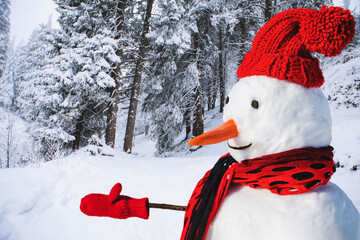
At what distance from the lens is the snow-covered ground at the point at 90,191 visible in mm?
2365

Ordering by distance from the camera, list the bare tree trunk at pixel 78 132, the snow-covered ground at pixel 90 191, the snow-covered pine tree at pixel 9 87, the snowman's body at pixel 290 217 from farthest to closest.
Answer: the snow-covered pine tree at pixel 9 87, the bare tree trunk at pixel 78 132, the snow-covered ground at pixel 90 191, the snowman's body at pixel 290 217

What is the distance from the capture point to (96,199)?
1.04 meters

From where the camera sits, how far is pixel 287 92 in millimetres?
878

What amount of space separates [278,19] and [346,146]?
4.28 meters

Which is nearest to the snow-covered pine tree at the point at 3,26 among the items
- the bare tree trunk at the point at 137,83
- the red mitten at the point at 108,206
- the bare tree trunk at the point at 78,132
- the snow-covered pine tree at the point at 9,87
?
the snow-covered pine tree at the point at 9,87

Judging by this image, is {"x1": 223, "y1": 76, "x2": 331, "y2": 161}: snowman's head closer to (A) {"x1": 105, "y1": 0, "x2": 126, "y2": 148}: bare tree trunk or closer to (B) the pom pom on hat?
(B) the pom pom on hat

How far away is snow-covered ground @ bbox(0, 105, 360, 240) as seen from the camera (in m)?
2.37

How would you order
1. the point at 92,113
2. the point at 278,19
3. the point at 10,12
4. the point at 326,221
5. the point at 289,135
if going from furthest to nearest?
the point at 10,12 → the point at 92,113 → the point at 278,19 → the point at 289,135 → the point at 326,221

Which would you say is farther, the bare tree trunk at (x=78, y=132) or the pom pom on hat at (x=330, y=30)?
the bare tree trunk at (x=78, y=132)

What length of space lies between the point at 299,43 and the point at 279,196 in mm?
737

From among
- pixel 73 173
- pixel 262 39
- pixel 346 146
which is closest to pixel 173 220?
pixel 262 39

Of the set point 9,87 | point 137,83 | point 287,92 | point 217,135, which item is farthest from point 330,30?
point 9,87

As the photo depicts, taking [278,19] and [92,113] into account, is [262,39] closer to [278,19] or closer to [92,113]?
[278,19]

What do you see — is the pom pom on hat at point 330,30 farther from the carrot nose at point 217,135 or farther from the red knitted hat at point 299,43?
the carrot nose at point 217,135
